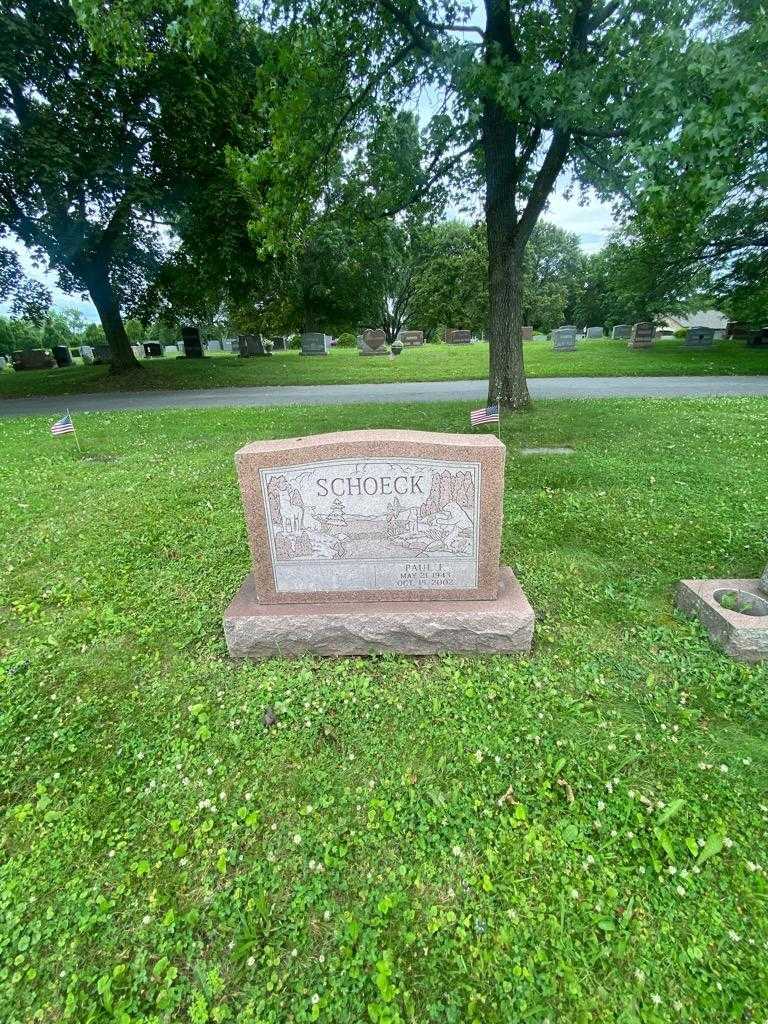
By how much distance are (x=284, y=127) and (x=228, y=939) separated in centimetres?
849

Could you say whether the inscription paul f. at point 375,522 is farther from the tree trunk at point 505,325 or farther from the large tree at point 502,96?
the tree trunk at point 505,325

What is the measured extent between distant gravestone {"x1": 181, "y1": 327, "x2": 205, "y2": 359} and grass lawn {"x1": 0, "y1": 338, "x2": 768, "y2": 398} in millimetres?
3284

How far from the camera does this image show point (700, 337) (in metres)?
26.4

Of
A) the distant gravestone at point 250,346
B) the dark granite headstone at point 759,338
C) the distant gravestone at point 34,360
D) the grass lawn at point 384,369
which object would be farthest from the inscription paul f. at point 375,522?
the distant gravestone at point 34,360

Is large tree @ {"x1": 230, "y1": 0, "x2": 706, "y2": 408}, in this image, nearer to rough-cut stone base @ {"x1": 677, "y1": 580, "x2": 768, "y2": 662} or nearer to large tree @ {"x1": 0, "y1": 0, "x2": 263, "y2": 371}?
rough-cut stone base @ {"x1": 677, "y1": 580, "x2": 768, "y2": 662}

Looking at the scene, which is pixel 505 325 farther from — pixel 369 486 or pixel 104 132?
pixel 104 132

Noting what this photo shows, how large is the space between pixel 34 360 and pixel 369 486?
35377 mm

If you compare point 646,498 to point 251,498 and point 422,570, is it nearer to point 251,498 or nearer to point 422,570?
point 422,570

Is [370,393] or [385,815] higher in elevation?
[370,393]

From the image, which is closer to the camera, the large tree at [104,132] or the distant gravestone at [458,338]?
the large tree at [104,132]

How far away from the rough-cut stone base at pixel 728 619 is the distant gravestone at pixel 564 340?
26.4 m

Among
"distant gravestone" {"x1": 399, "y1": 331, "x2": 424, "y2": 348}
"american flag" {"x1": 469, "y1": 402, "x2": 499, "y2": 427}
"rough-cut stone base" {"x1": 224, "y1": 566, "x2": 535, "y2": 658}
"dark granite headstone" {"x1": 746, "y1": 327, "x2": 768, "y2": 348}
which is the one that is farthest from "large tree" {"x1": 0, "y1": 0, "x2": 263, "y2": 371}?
"dark granite headstone" {"x1": 746, "y1": 327, "x2": 768, "y2": 348}

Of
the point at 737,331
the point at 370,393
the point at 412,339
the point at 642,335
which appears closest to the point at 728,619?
the point at 370,393

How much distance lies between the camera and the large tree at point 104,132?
13109 mm
